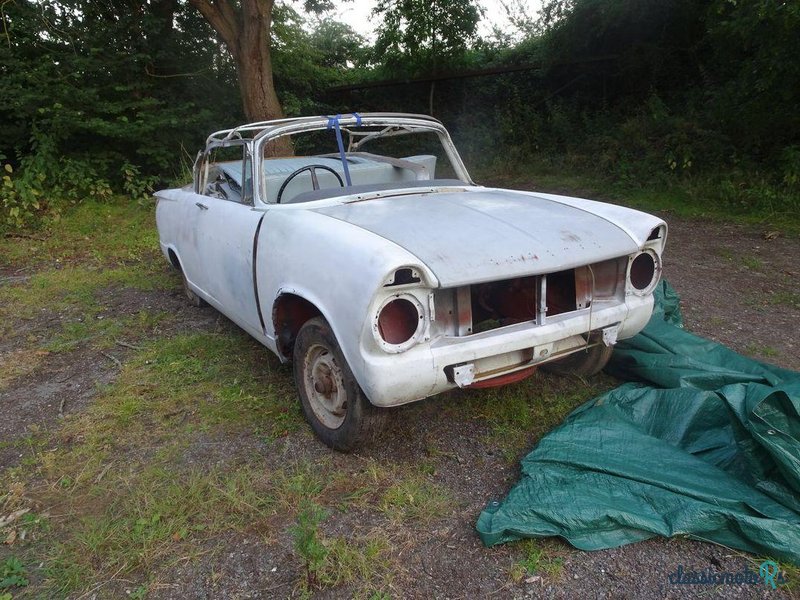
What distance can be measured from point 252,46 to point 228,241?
628cm

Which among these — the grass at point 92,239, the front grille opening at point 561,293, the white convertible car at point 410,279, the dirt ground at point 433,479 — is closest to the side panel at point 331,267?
the white convertible car at point 410,279

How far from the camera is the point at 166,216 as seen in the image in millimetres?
4871

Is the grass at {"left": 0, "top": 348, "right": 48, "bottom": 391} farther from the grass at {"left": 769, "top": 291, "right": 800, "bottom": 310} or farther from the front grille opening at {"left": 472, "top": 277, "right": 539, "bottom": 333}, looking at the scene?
the grass at {"left": 769, "top": 291, "right": 800, "bottom": 310}

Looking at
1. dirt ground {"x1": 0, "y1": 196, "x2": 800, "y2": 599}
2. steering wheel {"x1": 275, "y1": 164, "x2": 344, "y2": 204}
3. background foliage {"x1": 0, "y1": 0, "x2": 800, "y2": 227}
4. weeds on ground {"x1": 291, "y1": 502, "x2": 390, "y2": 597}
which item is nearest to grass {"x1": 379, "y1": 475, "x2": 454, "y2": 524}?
dirt ground {"x1": 0, "y1": 196, "x2": 800, "y2": 599}

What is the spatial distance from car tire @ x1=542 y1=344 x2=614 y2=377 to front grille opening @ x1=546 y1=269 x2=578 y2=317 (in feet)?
1.29

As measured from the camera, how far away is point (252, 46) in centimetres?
852

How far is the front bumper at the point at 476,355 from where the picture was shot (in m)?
2.24

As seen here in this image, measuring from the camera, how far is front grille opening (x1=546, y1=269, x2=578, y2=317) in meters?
2.82

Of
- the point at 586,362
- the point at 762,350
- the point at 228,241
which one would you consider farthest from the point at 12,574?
the point at 762,350

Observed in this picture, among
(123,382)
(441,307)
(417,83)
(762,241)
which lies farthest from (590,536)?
(417,83)

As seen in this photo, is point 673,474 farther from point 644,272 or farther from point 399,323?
point 399,323

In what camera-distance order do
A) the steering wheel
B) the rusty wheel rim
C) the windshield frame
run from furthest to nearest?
the steering wheel < the windshield frame < the rusty wheel rim

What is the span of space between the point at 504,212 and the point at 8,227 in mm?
8127

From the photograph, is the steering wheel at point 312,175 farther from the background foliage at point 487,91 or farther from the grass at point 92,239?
the background foliage at point 487,91
